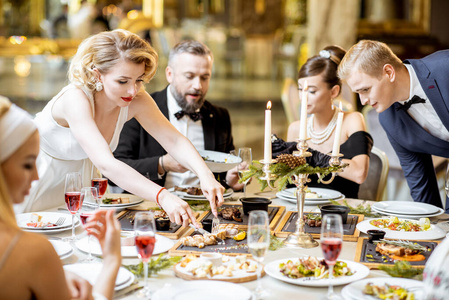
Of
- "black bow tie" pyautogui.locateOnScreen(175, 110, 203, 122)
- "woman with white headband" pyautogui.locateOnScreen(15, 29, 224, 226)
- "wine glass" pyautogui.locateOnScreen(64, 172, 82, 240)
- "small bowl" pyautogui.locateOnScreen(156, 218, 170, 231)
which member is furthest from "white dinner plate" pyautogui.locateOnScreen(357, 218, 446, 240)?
"black bow tie" pyautogui.locateOnScreen(175, 110, 203, 122)

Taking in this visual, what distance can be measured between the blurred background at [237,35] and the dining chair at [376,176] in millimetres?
1691

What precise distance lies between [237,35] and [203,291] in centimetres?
1468

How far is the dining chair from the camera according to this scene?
3840 millimetres

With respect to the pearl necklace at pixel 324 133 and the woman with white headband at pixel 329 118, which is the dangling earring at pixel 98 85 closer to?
the woman with white headband at pixel 329 118

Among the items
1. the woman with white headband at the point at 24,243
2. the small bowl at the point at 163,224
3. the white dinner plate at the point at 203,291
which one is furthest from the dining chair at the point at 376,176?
the woman with white headband at the point at 24,243

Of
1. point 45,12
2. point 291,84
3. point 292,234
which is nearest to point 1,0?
point 45,12

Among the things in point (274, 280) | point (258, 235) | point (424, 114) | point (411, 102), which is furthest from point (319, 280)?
point (424, 114)

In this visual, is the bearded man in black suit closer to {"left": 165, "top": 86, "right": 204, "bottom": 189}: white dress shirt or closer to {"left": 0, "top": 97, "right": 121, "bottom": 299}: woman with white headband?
{"left": 165, "top": 86, "right": 204, "bottom": 189}: white dress shirt

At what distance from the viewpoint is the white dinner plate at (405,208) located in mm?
2797

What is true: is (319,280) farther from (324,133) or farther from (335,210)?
(324,133)

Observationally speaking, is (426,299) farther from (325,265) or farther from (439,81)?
(439,81)

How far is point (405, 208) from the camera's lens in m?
2.92

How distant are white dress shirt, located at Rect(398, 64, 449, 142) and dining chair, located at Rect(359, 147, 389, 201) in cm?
54

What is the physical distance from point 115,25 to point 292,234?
13793 millimetres
